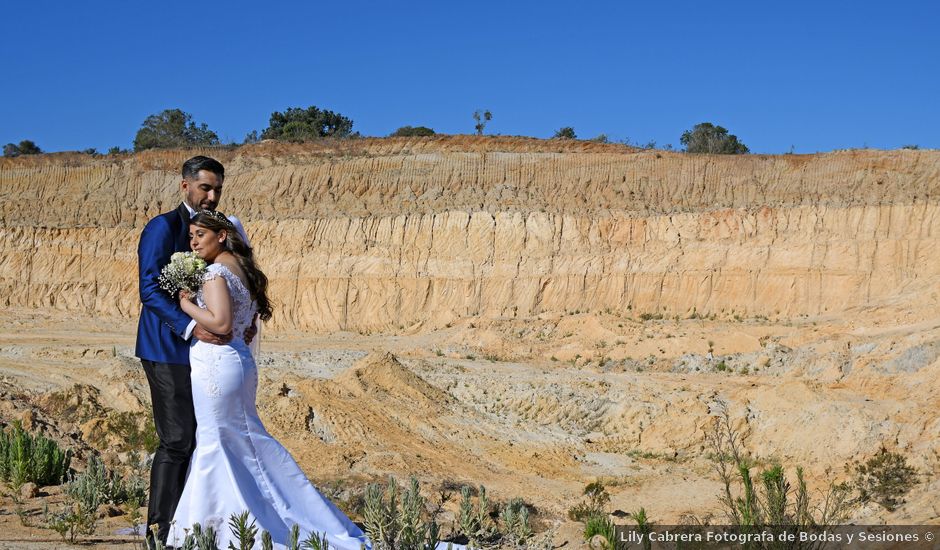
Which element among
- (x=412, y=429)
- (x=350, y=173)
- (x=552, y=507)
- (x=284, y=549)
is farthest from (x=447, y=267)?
(x=284, y=549)

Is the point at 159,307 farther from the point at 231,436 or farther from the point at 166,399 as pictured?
the point at 231,436

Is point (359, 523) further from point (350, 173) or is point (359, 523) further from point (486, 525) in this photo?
point (350, 173)

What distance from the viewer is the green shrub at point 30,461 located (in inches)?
320

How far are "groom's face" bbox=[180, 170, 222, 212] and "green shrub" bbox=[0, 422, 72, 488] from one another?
315 cm

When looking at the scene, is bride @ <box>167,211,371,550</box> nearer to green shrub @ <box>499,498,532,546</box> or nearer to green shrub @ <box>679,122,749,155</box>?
green shrub @ <box>499,498,532,546</box>

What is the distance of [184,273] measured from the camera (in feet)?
18.9

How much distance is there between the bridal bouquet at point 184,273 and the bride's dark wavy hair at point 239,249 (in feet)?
0.83

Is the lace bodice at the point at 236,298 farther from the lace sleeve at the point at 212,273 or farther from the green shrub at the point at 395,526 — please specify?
the green shrub at the point at 395,526

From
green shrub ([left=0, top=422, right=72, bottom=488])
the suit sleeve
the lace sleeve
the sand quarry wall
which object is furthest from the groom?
the sand quarry wall

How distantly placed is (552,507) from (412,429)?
458 cm

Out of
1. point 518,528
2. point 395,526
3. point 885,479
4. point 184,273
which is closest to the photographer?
point 184,273

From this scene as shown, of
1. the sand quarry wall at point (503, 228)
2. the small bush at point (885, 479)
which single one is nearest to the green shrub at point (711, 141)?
the sand quarry wall at point (503, 228)

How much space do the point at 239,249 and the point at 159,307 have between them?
58cm

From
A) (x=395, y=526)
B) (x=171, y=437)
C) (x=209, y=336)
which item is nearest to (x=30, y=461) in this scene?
(x=171, y=437)
